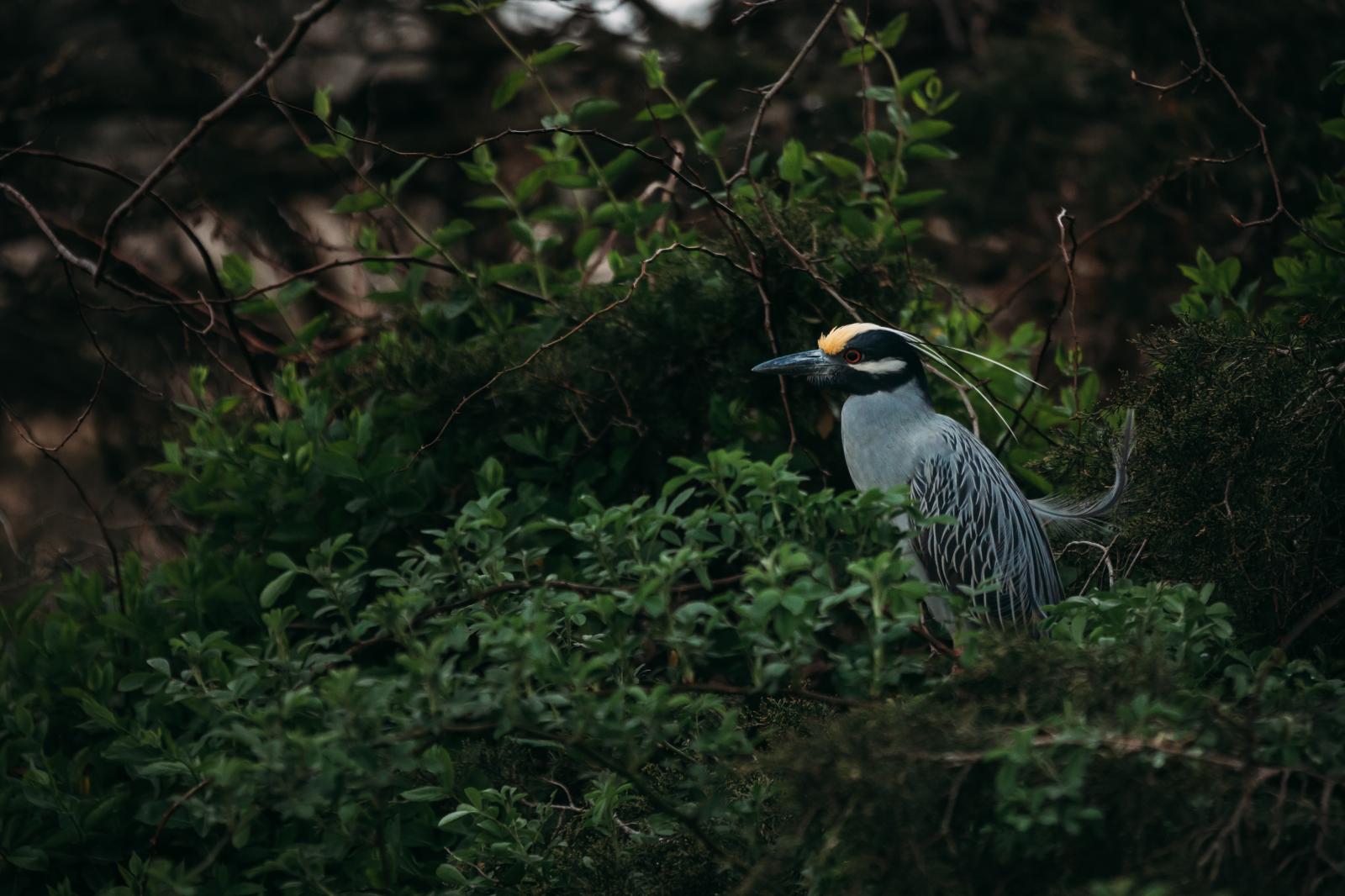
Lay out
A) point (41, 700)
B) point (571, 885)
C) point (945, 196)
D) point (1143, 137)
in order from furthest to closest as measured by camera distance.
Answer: point (945, 196), point (1143, 137), point (41, 700), point (571, 885)

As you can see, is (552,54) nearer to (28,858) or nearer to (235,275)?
(235,275)

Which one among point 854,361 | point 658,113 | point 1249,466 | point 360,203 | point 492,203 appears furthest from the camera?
point 492,203

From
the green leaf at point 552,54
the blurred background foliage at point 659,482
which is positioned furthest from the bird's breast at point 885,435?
the green leaf at point 552,54

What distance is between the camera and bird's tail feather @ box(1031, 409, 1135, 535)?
2613 mm

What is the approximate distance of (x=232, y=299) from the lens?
3.14 metres

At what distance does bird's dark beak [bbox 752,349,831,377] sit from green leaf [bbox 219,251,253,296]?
1.40m

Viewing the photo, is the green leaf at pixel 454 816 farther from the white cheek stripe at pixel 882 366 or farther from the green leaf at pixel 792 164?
the green leaf at pixel 792 164

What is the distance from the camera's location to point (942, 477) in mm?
3236

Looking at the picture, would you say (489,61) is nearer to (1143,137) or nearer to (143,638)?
(1143,137)

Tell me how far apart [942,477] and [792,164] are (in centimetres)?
85

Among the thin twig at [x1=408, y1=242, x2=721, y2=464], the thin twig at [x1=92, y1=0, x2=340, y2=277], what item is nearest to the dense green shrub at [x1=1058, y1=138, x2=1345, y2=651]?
the thin twig at [x1=408, y1=242, x2=721, y2=464]

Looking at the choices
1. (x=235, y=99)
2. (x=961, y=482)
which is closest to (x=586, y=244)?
(x=235, y=99)

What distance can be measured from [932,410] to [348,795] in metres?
1.85

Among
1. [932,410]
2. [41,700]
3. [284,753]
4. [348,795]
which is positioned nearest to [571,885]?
[348,795]
